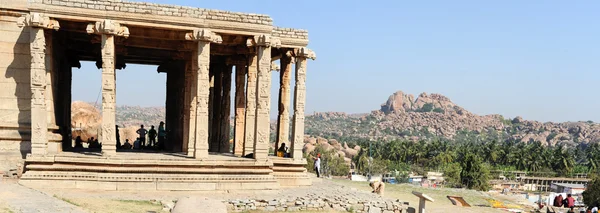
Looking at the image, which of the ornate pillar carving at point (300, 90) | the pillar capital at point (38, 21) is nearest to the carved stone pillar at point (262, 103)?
the ornate pillar carving at point (300, 90)

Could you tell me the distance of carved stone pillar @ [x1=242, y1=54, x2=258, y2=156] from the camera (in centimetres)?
2263

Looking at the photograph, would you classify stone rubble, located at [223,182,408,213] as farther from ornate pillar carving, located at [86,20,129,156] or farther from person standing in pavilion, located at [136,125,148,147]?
person standing in pavilion, located at [136,125,148,147]

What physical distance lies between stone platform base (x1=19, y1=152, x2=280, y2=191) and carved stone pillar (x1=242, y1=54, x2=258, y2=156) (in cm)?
262

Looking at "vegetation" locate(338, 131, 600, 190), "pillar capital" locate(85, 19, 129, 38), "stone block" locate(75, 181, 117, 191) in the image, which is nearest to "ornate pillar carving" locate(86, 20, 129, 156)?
"pillar capital" locate(85, 19, 129, 38)

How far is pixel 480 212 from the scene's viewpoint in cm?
2320

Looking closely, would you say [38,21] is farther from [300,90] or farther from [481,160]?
[481,160]

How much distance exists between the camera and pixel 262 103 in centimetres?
2086

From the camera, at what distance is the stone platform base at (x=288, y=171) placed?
74.2ft

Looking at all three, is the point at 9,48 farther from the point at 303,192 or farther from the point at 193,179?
the point at 303,192

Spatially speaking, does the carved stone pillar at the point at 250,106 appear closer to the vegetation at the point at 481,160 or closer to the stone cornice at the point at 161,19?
the stone cornice at the point at 161,19

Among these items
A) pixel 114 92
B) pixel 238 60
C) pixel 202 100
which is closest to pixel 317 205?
pixel 202 100

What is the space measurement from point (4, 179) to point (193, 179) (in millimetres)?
6111

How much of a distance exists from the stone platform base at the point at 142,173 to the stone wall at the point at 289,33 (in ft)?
17.7

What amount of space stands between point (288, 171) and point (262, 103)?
11.6ft
